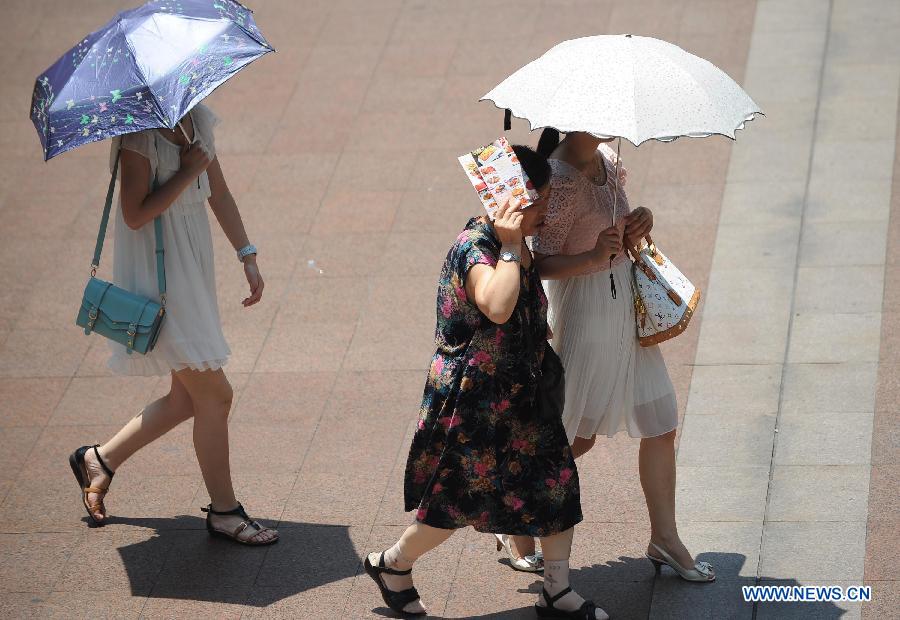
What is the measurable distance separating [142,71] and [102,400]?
2.31 metres

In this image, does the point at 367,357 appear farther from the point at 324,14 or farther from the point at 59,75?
the point at 324,14

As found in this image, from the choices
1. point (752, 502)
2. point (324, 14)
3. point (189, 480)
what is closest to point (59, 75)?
point (189, 480)

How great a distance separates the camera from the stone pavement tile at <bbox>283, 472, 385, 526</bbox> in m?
5.38

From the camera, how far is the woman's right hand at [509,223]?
4.11 metres

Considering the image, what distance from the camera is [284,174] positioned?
841 centimetres

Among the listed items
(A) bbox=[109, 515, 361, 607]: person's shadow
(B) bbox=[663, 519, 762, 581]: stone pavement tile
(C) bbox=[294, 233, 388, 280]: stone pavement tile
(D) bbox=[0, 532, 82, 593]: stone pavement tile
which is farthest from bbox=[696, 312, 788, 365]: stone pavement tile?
(D) bbox=[0, 532, 82, 593]: stone pavement tile

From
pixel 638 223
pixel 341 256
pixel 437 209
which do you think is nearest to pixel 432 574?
pixel 638 223

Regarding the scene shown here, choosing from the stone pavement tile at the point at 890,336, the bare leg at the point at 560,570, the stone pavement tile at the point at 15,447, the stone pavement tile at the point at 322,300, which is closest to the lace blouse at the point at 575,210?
the bare leg at the point at 560,570

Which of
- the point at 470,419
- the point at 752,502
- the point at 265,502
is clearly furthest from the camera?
the point at 265,502

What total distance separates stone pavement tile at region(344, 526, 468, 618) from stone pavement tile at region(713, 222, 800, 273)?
2.58 meters

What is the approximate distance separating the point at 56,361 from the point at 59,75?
7.61 feet

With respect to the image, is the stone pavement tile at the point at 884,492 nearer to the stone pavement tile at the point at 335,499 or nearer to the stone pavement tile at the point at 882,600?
the stone pavement tile at the point at 882,600

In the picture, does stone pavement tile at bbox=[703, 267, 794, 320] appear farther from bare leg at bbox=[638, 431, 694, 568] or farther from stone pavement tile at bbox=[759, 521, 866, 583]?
bare leg at bbox=[638, 431, 694, 568]

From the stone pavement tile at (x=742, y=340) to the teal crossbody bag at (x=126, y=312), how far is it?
2686 mm
